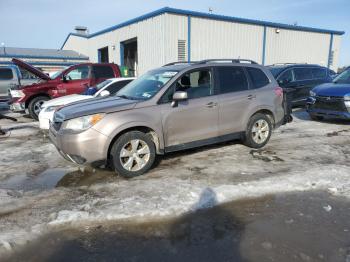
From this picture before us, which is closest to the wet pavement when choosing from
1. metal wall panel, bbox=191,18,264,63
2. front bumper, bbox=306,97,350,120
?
front bumper, bbox=306,97,350,120

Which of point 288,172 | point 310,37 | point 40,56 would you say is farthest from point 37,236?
point 40,56

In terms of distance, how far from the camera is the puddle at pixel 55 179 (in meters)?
4.94

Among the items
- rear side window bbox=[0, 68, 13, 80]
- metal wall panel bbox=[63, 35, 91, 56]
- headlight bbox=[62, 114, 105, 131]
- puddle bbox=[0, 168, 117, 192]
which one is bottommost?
puddle bbox=[0, 168, 117, 192]

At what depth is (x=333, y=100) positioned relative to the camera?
29.6ft

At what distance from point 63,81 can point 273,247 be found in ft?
33.7

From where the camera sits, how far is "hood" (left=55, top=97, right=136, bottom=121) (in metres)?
4.94

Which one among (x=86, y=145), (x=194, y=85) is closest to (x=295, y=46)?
(x=194, y=85)

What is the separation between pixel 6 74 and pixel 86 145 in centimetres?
1315

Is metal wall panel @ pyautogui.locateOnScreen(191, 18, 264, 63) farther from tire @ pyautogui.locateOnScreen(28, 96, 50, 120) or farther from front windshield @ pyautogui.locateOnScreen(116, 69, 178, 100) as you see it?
front windshield @ pyautogui.locateOnScreen(116, 69, 178, 100)

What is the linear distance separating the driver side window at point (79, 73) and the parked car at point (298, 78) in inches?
267

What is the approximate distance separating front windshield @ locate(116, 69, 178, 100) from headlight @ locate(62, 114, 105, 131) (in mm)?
907

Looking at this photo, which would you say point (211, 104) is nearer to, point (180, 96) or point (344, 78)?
point (180, 96)

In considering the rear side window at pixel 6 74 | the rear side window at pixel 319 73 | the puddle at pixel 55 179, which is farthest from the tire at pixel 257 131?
the rear side window at pixel 6 74

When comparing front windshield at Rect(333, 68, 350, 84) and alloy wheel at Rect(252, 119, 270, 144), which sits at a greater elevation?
front windshield at Rect(333, 68, 350, 84)
